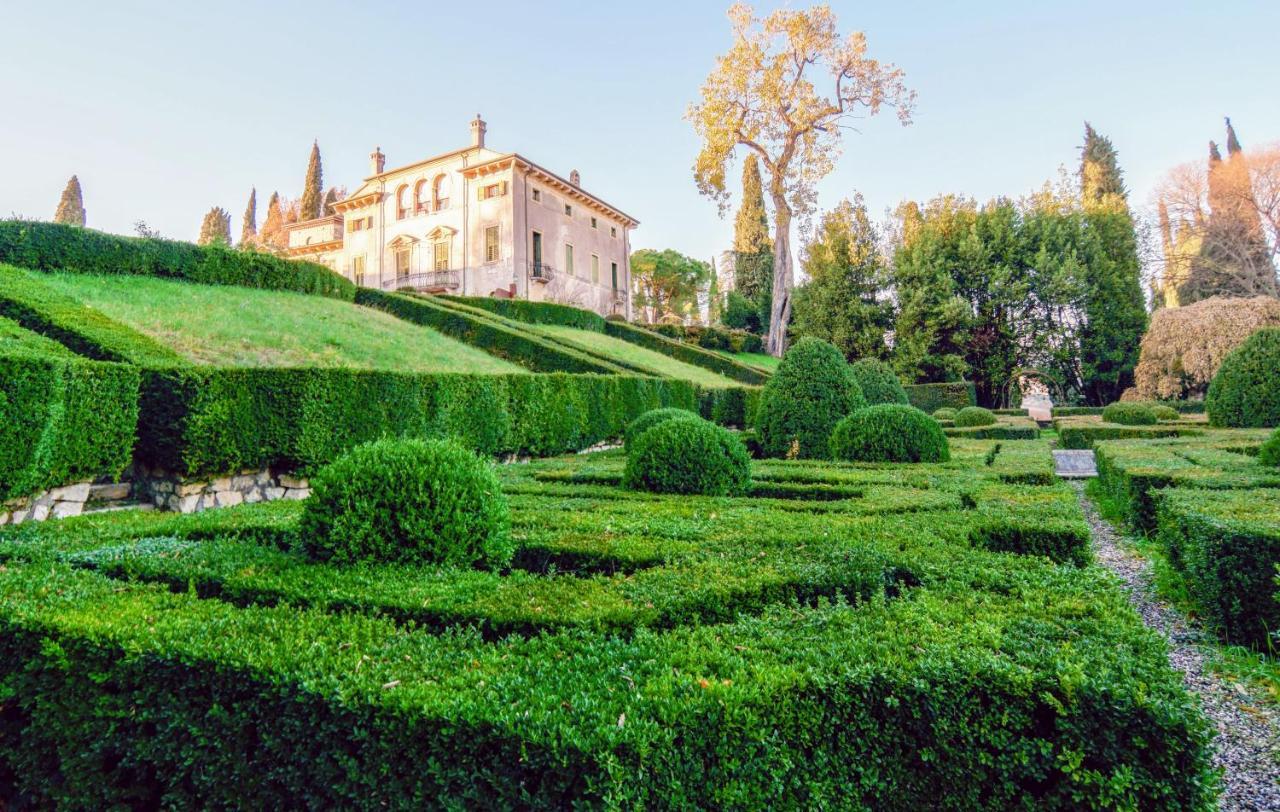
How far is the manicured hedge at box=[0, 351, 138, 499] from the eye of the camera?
5.11 m

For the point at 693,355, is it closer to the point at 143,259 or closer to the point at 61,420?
the point at 143,259

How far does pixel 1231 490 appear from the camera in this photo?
4.45 meters

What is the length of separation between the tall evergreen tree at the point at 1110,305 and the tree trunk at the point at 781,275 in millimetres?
11381

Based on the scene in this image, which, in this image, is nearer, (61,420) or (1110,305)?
(61,420)

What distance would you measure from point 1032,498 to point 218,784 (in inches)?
193

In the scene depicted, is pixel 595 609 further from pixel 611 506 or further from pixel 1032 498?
pixel 1032 498

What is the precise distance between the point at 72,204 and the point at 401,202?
2153 cm

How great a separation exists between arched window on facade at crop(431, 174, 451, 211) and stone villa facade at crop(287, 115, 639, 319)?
5cm

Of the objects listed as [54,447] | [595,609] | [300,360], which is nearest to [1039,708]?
[595,609]

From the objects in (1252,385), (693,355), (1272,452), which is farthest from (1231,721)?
(693,355)

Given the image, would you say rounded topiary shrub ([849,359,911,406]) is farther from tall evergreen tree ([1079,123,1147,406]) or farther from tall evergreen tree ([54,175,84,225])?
tall evergreen tree ([54,175,84,225])

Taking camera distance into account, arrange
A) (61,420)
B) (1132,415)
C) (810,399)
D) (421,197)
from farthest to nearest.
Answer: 1. (421,197)
2. (1132,415)
3. (810,399)
4. (61,420)

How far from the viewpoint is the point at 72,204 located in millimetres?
39062

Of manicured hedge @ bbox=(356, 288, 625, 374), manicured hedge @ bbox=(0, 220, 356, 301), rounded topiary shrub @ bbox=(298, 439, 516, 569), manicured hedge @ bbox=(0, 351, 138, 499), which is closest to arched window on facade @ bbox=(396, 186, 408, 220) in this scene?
manicured hedge @ bbox=(356, 288, 625, 374)
